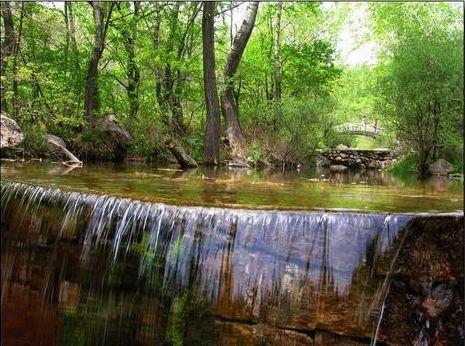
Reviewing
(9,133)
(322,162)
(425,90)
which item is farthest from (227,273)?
(322,162)

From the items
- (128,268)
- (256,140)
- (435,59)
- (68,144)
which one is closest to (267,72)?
(256,140)

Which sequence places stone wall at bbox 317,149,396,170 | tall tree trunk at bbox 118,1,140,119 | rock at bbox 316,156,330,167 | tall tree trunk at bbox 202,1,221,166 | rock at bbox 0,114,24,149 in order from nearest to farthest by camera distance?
rock at bbox 0,114,24,149
tall tree trunk at bbox 202,1,221,166
tall tree trunk at bbox 118,1,140,119
rock at bbox 316,156,330,167
stone wall at bbox 317,149,396,170

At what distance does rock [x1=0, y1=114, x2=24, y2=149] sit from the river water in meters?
5.74

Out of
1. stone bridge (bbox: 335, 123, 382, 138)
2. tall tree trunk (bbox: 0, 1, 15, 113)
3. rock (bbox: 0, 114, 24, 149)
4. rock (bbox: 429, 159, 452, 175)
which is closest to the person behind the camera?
rock (bbox: 0, 114, 24, 149)

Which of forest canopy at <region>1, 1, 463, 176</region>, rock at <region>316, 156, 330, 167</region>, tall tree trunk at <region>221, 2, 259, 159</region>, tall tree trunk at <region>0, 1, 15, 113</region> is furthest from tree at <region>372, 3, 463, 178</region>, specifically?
tall tree trunk at <region>0, 1, 15, 113</region>

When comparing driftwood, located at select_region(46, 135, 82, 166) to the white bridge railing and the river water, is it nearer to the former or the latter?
the river water

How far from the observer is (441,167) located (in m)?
15.9

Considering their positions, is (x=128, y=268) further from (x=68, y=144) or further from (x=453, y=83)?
(x=453, y=83)

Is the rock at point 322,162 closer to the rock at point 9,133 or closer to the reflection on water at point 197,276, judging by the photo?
the rock at point 9,133

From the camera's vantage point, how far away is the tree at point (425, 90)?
49.3 ft

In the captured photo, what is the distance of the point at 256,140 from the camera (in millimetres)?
17203

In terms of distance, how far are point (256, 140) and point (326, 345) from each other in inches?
510

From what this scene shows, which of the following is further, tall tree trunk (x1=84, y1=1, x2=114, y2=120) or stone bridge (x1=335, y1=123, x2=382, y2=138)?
stone bridge (x1=335, y1=123, x2=382, y2=138)

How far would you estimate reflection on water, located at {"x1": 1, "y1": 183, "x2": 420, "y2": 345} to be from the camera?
4625 mm
